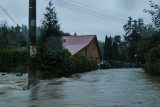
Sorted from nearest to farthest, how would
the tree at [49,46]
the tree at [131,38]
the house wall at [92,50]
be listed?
the tree at [49,46], the house wall at [92,50], the tree at [131,38]

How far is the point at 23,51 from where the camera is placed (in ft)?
174

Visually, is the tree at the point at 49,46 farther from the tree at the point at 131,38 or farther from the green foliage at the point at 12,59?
the tree at the point at 131,38

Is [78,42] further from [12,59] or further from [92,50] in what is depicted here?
[12,59]

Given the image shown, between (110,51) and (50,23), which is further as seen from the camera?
(110,51)

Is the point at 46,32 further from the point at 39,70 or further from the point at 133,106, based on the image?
the point at 133,106

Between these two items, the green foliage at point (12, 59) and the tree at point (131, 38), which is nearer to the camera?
the green foliage at point (12, 59)

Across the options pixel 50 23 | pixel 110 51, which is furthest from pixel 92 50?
pixel 50 23

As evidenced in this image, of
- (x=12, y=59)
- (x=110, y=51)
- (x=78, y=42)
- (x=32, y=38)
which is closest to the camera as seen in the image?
(x=32, y=38)

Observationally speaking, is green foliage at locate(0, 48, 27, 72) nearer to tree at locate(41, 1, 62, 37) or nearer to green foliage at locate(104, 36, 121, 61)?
tree at locate(41, 1, 62, 37)

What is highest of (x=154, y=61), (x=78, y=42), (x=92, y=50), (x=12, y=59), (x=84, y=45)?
(x=78, y=42)

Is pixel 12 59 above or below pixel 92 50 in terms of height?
below

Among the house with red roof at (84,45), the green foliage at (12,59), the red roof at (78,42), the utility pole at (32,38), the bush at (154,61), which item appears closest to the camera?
the utility pole at (32,38)

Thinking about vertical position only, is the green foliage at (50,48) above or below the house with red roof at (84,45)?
below

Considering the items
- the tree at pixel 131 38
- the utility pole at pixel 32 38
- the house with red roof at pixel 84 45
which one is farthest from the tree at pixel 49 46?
the tree at pixel 131 38
